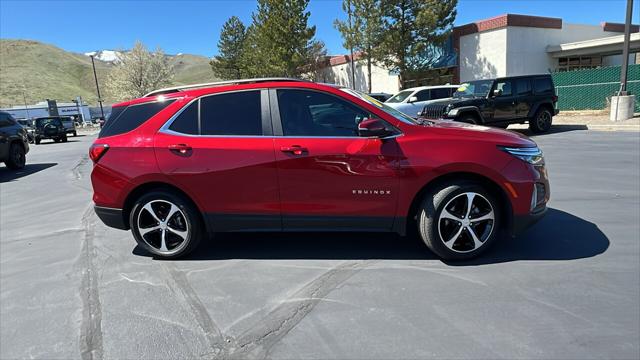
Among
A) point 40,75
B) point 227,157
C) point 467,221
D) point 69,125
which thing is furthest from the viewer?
point 40,75

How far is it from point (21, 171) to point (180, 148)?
1125 cm

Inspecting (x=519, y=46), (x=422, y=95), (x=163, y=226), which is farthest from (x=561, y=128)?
(x=163, y=226)

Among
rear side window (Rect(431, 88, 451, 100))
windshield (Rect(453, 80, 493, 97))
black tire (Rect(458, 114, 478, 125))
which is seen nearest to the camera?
black tire (Rect(458, 114, 478, 125))

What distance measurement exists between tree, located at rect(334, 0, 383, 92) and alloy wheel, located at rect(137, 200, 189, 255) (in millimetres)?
25199

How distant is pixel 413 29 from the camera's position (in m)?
26.4

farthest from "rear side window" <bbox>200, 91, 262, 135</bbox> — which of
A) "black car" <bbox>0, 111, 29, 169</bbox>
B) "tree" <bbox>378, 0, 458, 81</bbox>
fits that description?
A: "tree" <bbox>378, 0, 458, 81</bbox>

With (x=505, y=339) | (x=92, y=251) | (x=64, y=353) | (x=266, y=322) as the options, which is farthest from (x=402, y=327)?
(x=92, y=251)

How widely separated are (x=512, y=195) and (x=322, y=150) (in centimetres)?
177

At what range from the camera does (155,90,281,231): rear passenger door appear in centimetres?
391

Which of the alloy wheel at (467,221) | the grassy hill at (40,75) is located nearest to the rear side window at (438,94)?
the alloy wheel at (467,221)

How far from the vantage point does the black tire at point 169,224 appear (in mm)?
4133

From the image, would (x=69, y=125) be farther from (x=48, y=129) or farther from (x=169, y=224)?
(x=169, y=224)

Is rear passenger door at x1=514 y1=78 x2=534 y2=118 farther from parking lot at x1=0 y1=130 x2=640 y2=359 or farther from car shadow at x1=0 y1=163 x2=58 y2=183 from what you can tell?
car shadow at x1=0 y1=163 x2=58 y2=183

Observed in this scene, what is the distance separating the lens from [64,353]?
9.07 feet
